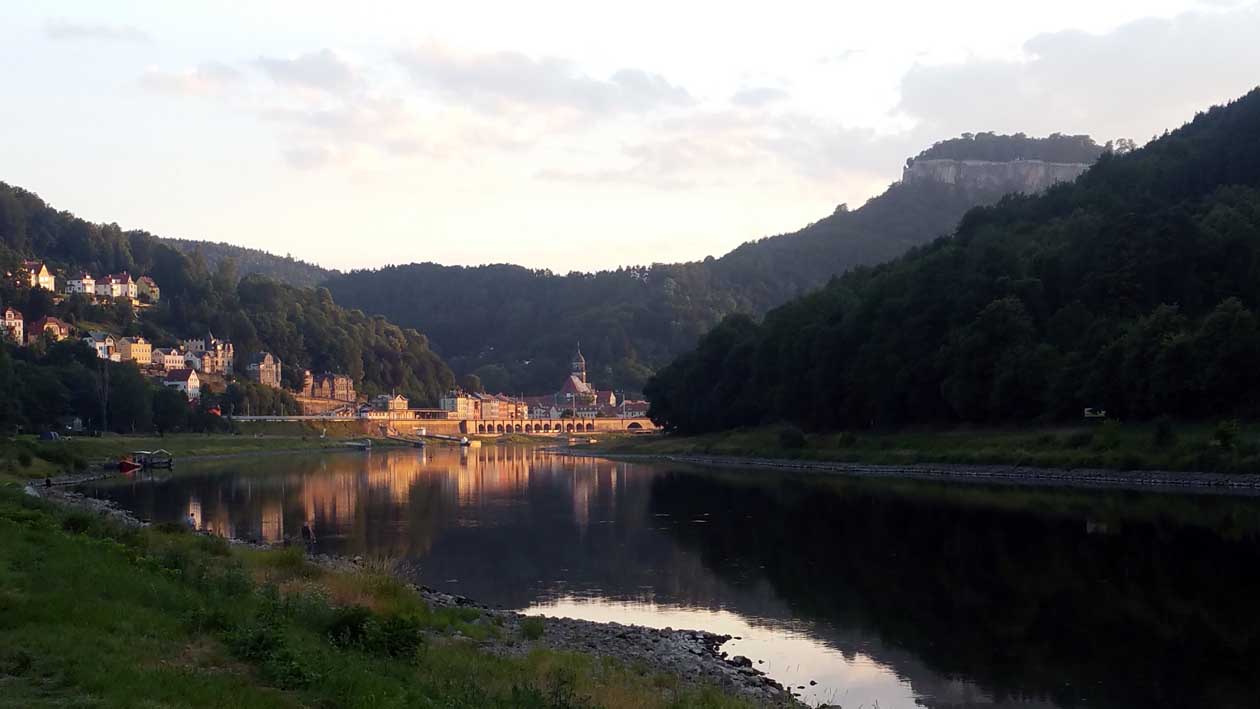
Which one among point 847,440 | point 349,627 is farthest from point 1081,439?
point 349,627

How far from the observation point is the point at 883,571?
1191 inches

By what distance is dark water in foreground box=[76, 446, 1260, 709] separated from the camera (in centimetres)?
1920

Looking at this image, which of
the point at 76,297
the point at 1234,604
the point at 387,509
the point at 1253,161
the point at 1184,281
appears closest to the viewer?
the point at 1234,604

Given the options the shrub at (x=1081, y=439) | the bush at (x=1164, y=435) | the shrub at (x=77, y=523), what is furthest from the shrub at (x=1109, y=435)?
the shrub at (x=77, y=523)

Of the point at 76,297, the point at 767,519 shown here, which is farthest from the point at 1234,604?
the point at 76,297

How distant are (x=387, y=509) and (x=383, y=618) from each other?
3670 cm

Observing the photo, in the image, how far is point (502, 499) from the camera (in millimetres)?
59344

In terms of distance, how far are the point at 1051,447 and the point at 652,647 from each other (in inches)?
1754

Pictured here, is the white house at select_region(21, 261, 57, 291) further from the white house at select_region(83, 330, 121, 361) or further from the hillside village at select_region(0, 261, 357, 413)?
the white house at select_region(83, 330, 121, 361)

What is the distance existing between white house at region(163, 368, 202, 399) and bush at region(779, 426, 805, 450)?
92226mm

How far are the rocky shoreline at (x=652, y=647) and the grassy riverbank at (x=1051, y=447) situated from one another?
34.0 m

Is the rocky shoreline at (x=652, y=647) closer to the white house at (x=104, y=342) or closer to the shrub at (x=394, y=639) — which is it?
the shrub at (x=394, y=639)

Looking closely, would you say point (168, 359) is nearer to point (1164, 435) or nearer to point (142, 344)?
point (142, 344)

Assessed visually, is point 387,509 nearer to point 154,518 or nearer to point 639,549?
point 154,518
